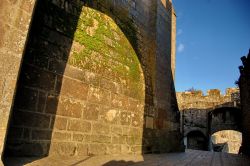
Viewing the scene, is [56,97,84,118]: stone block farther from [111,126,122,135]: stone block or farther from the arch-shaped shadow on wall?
the arch-shaped shadow on wall

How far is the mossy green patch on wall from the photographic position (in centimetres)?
391

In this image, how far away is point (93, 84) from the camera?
13.1ft

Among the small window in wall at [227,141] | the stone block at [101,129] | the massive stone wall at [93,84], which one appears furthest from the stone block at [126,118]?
the small window in wall at [227,141]

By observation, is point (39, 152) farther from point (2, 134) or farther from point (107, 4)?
point (107, 4)

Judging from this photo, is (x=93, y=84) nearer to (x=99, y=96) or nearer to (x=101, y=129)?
(x=99, y=96)

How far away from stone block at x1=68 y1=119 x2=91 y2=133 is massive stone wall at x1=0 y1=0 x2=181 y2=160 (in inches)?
0.6

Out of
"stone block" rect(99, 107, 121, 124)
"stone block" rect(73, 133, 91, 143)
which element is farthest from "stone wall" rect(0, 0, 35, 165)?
"stone block" rect(99, 107, 121, 124)

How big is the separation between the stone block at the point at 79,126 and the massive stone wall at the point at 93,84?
0.05 ft

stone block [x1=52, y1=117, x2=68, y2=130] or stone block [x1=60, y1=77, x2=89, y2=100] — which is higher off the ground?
stone block [x1=60, y1=77, x2=89, y2=100]

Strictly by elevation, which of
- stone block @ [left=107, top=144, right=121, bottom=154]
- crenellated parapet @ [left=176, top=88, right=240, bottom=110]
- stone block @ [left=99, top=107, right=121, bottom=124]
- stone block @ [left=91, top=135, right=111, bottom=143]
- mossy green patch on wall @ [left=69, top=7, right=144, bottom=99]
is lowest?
stone block @ [left=107, top=144, right=121, bottom=154]

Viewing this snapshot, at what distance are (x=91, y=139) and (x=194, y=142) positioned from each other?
1634 centimetres

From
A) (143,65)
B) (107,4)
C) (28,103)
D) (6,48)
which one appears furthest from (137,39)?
(6,48)

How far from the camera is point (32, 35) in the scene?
3.19 metres

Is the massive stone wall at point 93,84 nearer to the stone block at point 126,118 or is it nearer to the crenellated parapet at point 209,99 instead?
the stone block at point 126,118
